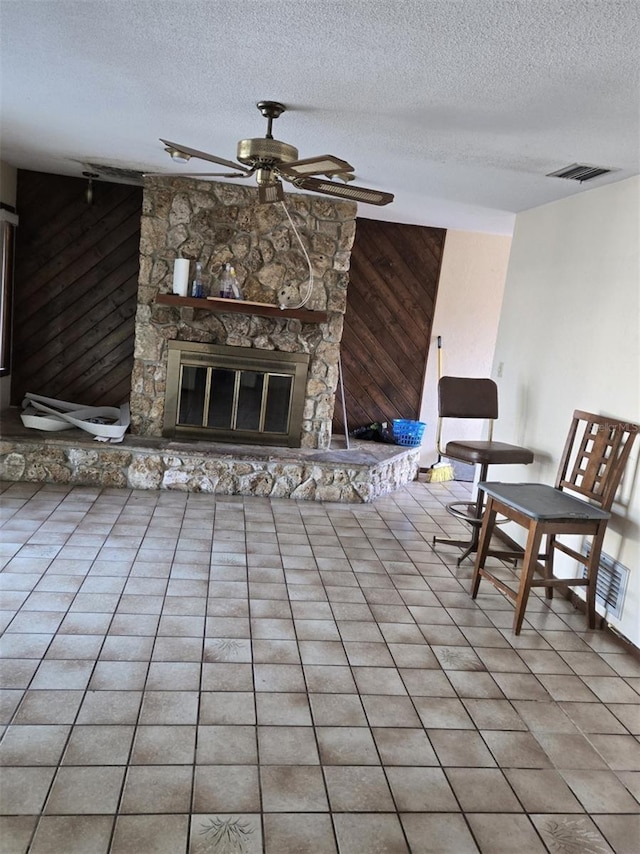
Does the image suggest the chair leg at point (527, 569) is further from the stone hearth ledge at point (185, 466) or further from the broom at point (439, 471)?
the broom at point (439, 471)

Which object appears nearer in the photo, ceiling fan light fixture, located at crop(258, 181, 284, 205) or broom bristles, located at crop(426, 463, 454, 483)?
ceiling fan light fixture, located at crop(258, 181, 284, 205)

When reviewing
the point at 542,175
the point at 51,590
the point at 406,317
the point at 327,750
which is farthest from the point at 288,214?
the point at 327,750

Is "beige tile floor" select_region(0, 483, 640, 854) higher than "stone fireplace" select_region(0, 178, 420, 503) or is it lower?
lower

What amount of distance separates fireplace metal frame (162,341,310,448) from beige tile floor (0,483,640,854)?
58.0 inches

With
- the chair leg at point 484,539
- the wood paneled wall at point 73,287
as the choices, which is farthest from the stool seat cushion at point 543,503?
the wood paneled wall at point 73,287

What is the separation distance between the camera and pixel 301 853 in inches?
64.2

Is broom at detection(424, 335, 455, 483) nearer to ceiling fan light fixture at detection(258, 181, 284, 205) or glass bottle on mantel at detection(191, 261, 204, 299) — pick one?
glass bottle on mantel at detection(191, 261, 204, 299)

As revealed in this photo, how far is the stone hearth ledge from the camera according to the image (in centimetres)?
446

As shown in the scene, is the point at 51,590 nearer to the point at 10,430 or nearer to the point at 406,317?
the point at 10,430

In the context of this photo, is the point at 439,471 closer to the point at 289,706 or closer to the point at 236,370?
the point at 236,370

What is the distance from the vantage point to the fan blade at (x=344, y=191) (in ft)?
9.14

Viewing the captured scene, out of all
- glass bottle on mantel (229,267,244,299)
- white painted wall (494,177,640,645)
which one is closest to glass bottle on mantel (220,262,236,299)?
glass bottle on mantel (229,267,244,299)

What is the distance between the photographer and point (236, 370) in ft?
16.5

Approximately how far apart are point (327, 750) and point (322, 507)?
2.67 metres
